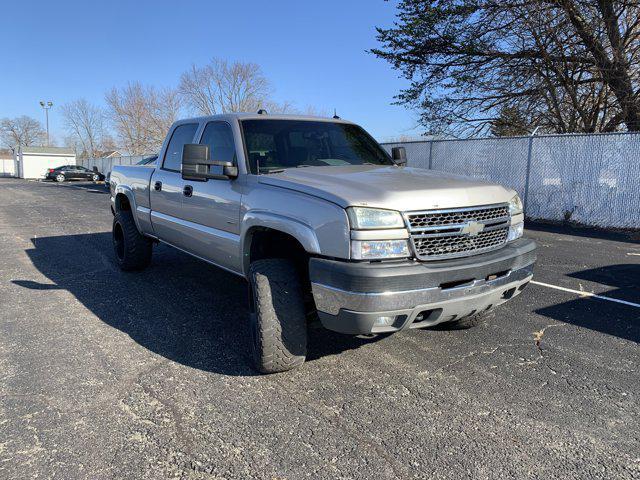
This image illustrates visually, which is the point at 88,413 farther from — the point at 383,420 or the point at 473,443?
the point at 473,443

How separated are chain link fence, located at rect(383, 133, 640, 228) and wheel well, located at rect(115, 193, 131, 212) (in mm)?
10352

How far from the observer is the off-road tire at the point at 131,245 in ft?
19.4

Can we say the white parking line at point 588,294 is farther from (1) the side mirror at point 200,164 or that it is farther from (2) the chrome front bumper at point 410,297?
(1) the side mirror at point 200,164

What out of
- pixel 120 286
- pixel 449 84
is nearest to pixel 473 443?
pixel 120 286

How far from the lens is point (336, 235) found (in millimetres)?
2789

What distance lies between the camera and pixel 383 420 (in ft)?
8.91

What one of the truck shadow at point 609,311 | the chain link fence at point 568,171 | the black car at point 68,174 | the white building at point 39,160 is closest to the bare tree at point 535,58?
the chain link fence at point 568,171

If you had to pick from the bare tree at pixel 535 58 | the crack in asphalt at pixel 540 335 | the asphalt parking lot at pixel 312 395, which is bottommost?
the asphalt parking lot at pixel 312 395

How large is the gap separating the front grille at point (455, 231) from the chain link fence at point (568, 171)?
378 inches

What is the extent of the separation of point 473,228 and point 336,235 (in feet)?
3.15

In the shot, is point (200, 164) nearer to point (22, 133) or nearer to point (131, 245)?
point (131, 245)

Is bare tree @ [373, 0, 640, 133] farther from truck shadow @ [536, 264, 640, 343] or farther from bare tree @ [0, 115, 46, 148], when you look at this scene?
bare tree @ [0, 115, 46, 148]

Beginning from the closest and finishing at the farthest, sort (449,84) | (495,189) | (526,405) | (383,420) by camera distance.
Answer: (383,420)
(526,405)
(495,189)
(449,84)

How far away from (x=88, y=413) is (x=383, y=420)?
1726 millimetres
